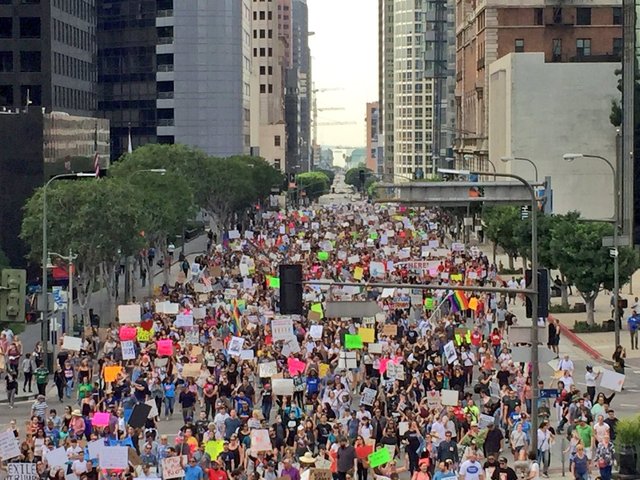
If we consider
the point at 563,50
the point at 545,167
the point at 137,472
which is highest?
the point at 563,50

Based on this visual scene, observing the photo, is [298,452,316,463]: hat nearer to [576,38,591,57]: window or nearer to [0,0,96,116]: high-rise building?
A: [0,0,96,116]: high-rise building

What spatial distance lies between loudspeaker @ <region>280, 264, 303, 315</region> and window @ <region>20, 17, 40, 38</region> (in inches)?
3365

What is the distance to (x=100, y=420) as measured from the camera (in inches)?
1177

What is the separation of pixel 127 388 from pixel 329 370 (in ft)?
17.2

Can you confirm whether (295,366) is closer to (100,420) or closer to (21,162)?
(100,420)

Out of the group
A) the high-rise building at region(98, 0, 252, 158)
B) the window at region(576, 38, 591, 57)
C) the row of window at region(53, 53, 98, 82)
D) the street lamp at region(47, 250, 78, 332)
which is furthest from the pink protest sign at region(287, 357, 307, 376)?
the high-rise building at region(98, 0, 252, 158)

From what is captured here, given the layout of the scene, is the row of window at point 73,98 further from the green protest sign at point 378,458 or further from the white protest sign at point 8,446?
the green protest sign at point 378,458

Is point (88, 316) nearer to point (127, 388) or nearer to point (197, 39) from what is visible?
point (127, 388)

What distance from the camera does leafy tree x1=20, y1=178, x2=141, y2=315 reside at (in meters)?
58.8

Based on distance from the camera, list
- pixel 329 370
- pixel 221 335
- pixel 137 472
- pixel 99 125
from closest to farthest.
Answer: pixel 137 472 < pixel 329 370 < pixel 221 335 < pixel 99 125

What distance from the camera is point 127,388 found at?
3425 centimetres

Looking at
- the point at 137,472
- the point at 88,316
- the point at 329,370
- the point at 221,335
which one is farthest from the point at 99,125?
the point at 137,472

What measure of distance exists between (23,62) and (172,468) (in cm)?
8866

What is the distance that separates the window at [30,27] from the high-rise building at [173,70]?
167ft
